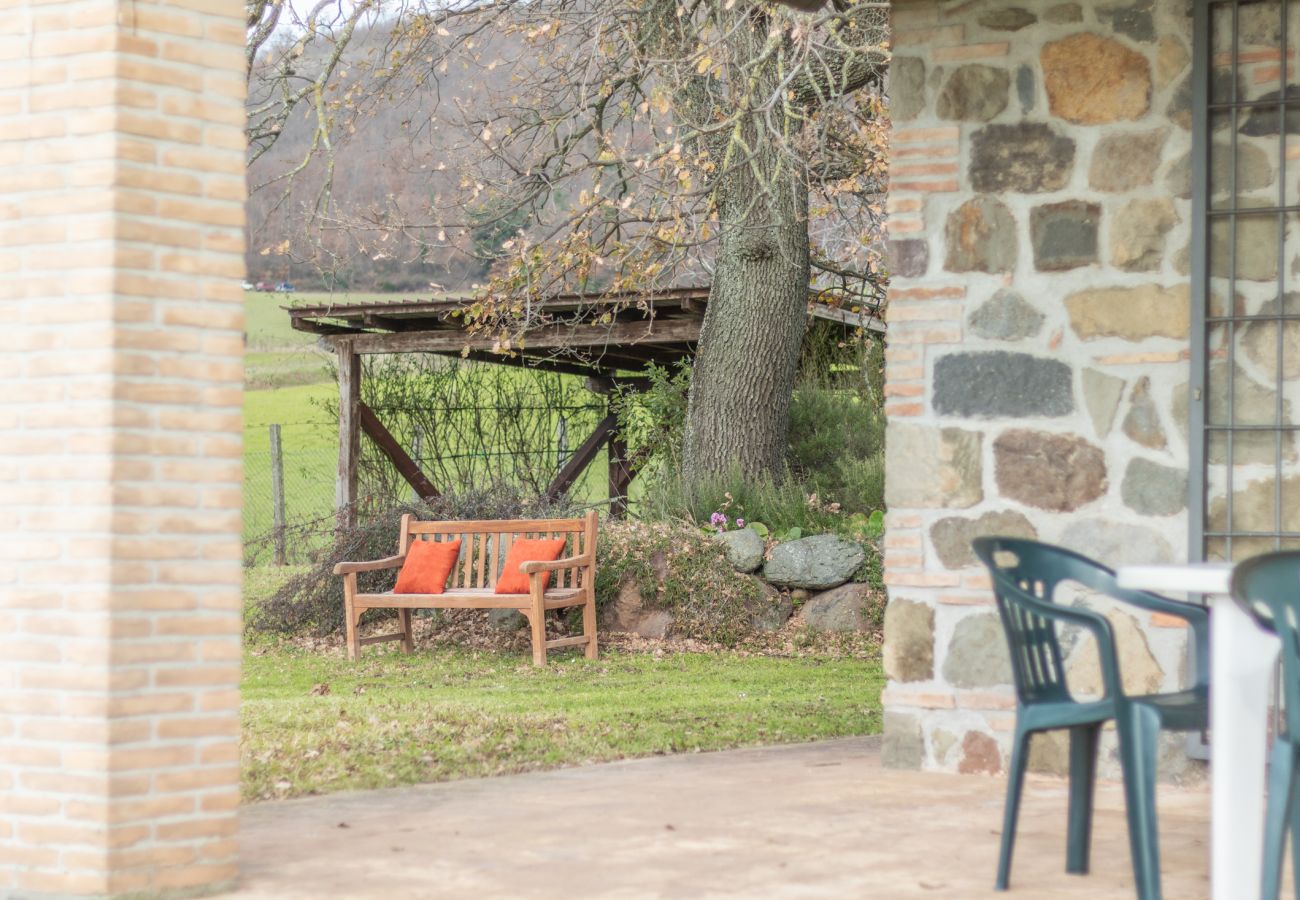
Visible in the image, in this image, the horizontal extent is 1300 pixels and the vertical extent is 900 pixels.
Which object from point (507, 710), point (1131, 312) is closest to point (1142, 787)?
point (1131, 312)

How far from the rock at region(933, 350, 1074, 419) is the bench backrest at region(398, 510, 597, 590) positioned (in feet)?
13.4

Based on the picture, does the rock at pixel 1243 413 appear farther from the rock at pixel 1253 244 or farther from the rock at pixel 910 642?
the rock at pixel 910 642

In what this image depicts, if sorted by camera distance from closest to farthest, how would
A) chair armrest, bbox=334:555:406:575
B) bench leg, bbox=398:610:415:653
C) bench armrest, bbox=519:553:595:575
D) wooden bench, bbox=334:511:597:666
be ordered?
bench armrest, bbox=519:553:595:575 < wooden bench, bbox=334:511:597:666 < chair armrest, bbox=334:555:406:575 < bench leg, bbox=398:610:415:653

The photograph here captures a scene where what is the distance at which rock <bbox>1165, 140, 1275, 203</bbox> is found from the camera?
4738mm

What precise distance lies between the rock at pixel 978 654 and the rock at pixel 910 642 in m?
0.07

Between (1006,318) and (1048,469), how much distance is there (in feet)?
1.66

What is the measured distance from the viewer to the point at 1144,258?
4.84m

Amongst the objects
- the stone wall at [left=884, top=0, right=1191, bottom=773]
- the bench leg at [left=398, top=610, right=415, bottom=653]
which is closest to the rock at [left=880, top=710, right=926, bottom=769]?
the stone wall at [left=884, top=0, right=1191, bottom=773]

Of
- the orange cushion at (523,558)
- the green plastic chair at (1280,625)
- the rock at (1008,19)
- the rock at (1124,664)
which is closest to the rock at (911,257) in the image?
the rock at (1008,19)

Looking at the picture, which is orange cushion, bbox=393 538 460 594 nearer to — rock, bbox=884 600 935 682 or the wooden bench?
the wooden bench

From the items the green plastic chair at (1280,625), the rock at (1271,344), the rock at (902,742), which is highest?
the rock at (1271,344)

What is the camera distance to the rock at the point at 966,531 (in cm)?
498

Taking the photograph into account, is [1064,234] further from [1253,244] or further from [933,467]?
[933,467]

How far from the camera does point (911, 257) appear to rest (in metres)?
5.11
